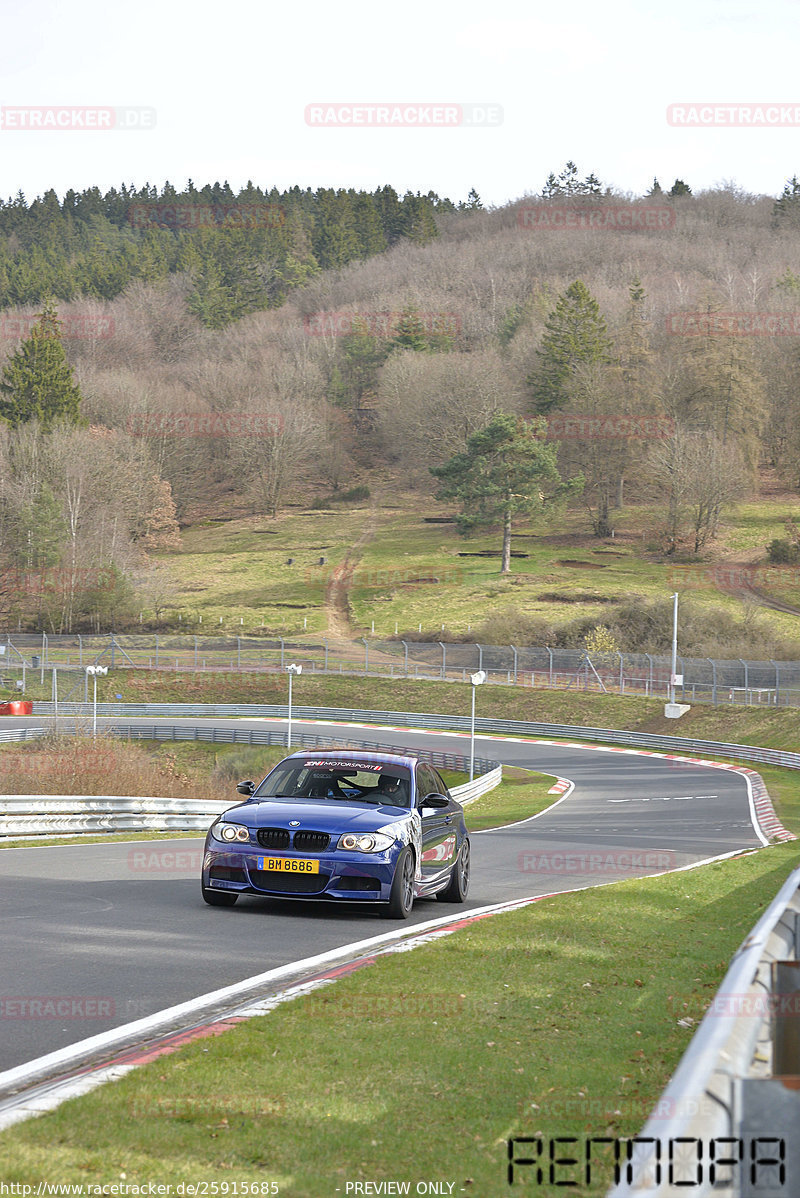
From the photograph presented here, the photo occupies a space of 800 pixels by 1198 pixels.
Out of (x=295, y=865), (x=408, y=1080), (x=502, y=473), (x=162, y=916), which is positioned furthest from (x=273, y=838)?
(x=502, y=473)

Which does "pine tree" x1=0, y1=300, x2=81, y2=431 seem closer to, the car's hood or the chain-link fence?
the chain-link fence

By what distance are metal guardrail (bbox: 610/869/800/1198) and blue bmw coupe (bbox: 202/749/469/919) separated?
764 centimetres

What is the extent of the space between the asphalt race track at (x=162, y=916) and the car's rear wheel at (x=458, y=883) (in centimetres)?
15

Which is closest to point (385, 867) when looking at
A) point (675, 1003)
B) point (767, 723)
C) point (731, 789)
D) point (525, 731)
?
point (675, 1003)

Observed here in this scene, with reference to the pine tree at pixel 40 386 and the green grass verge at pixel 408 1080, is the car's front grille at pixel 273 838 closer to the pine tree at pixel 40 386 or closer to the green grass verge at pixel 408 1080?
the green grass verge at pixel 408 1080

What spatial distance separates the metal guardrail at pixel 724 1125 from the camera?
2828 mm

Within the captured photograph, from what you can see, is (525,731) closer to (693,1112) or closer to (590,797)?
(590,797)

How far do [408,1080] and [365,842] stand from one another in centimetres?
533

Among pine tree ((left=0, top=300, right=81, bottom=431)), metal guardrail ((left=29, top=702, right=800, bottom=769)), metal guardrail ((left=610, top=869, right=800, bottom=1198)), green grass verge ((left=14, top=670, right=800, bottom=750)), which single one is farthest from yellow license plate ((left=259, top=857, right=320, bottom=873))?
pine tree ((left=0, top=300, right=81, bottom=431))

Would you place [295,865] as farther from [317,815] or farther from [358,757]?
[358,757]

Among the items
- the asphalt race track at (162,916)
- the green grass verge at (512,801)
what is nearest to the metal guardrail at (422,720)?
the green grass verge at (512,801)

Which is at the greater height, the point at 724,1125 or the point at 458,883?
the point at 724,1125

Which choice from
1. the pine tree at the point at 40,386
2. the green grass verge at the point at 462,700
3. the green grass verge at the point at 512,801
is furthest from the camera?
the pine tree at the point at 40,386

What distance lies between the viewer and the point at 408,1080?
5.65m
